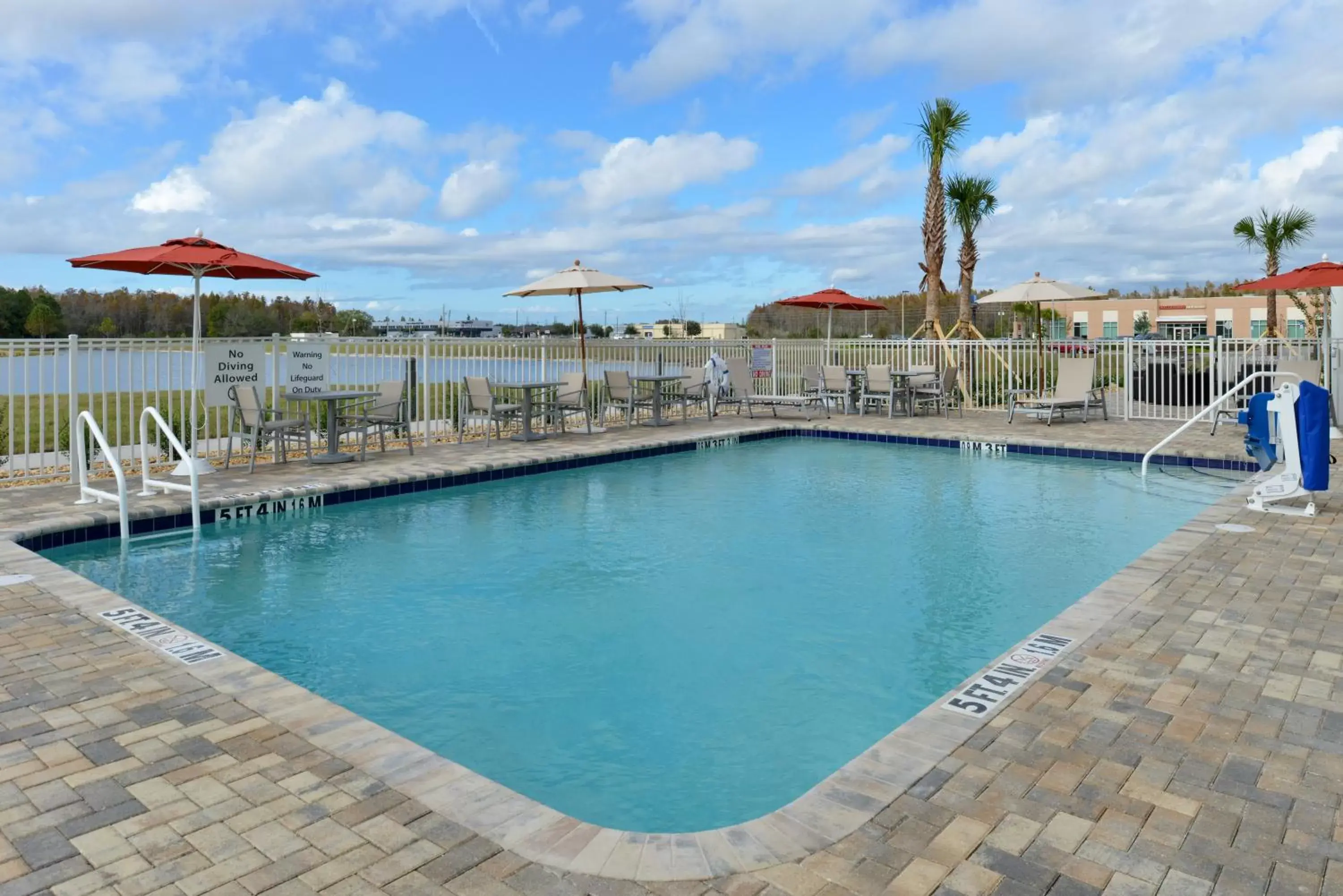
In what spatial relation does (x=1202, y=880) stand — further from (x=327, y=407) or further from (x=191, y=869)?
(x=327, y=407)

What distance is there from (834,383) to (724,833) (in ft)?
43.3

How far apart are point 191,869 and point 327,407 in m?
8.23

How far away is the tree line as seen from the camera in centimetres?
1109

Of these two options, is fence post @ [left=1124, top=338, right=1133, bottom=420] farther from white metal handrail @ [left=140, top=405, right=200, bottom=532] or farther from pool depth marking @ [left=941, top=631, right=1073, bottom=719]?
white metal handrail @ [left=140, top=405, right=200, bottom=532]

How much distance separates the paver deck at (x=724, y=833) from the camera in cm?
227

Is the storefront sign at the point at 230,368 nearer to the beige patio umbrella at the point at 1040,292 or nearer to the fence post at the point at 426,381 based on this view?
the fence post at the point at 426,381

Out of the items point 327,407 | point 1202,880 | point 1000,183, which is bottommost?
point 1202,880

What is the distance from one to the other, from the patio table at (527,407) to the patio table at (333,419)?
2186 mm

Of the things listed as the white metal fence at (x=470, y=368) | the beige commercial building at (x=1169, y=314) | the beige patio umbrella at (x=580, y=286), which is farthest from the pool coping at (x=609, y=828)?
the beige commercial building at (x=1169, y=314)

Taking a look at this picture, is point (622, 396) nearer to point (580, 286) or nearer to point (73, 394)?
point (580, 286)

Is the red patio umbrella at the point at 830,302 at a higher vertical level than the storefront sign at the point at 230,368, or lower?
higher

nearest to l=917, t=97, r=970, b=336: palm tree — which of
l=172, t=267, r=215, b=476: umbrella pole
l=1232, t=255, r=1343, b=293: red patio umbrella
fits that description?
l=1232, t=255, r=1343, b=293: red patio umbrella

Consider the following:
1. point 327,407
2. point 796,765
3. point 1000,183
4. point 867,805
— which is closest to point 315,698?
point 796,765

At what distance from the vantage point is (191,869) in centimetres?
229
